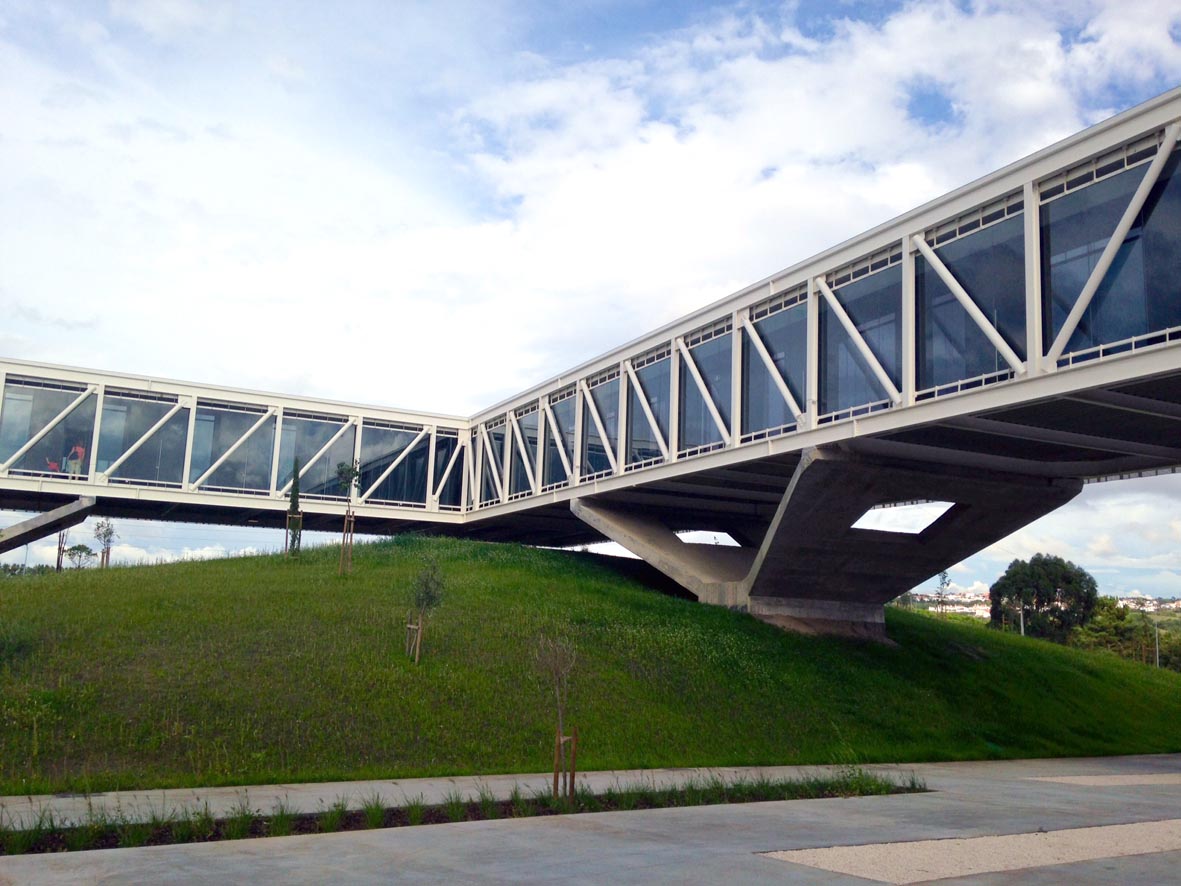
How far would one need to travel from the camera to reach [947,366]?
2459cm

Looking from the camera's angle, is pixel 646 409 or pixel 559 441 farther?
pixel 559 441

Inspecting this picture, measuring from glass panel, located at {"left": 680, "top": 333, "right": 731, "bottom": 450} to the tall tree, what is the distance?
50413 mm

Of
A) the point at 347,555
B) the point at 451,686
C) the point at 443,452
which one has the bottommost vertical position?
the point at 451,686

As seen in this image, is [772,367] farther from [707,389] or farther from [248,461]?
[248,461]

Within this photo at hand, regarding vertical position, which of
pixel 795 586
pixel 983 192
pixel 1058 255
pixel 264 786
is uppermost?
pixel 983 192

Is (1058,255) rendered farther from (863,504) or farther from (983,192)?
(863,504)

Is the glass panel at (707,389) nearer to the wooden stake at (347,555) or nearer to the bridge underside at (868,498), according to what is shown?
the bridge underside at (868,498)

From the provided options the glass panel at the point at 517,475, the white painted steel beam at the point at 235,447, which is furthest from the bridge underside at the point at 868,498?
the white painted steel beam at the point at 235,447

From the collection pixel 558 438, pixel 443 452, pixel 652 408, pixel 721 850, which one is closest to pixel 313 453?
pixel 443 452

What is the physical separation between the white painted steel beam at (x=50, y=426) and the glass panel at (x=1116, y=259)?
1594 inches

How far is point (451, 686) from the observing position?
75.5ft

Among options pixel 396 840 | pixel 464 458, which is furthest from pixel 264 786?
pixel 464 458

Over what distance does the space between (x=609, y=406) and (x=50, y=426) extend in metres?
25.0

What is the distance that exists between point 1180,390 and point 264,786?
62.6 feet
